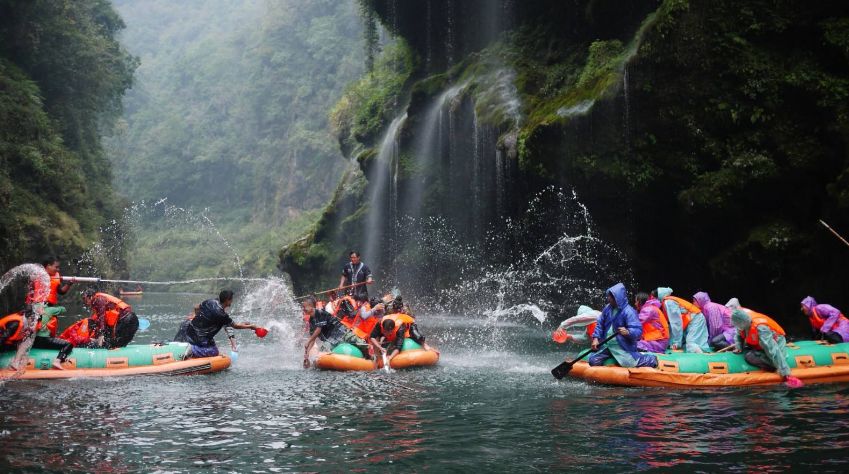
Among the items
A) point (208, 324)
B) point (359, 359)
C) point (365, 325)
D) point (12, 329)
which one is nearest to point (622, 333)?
point (359, 359)

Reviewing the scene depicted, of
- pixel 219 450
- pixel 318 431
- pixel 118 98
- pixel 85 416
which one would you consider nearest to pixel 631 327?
pixel 318 431

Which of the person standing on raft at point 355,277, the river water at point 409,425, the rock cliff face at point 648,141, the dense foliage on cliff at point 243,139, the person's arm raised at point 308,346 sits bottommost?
the river water at point 409,425

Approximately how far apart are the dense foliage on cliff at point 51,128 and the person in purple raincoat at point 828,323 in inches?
749

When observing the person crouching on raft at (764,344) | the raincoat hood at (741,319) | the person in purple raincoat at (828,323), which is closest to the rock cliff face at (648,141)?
the person in purple raincoat at (828,323)

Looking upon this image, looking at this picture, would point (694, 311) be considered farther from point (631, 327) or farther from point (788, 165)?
point (788, 165)

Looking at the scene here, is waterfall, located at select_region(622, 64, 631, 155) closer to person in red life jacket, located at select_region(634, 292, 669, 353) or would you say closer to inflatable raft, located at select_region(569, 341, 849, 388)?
person in red life jacket, located at select_region(634, 292, 669, 353)

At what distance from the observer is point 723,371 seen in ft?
33.2

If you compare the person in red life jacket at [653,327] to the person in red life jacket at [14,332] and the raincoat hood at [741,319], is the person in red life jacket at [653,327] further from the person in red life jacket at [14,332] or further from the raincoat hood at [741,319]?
the person in red life jacket at [14,332]

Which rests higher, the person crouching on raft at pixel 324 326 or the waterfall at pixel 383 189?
the waterfall at pixel 383 189

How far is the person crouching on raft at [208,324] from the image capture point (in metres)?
12.0

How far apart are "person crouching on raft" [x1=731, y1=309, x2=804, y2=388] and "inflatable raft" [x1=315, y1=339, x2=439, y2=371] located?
16.4 ft

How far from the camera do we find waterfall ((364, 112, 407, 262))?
27.1 m

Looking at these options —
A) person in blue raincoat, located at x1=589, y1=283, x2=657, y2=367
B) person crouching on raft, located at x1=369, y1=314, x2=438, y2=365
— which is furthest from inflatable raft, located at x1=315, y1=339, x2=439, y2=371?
person in blue raincoat, located at x1=589, y1=283, x2=657, y2=367

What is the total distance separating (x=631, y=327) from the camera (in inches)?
406
